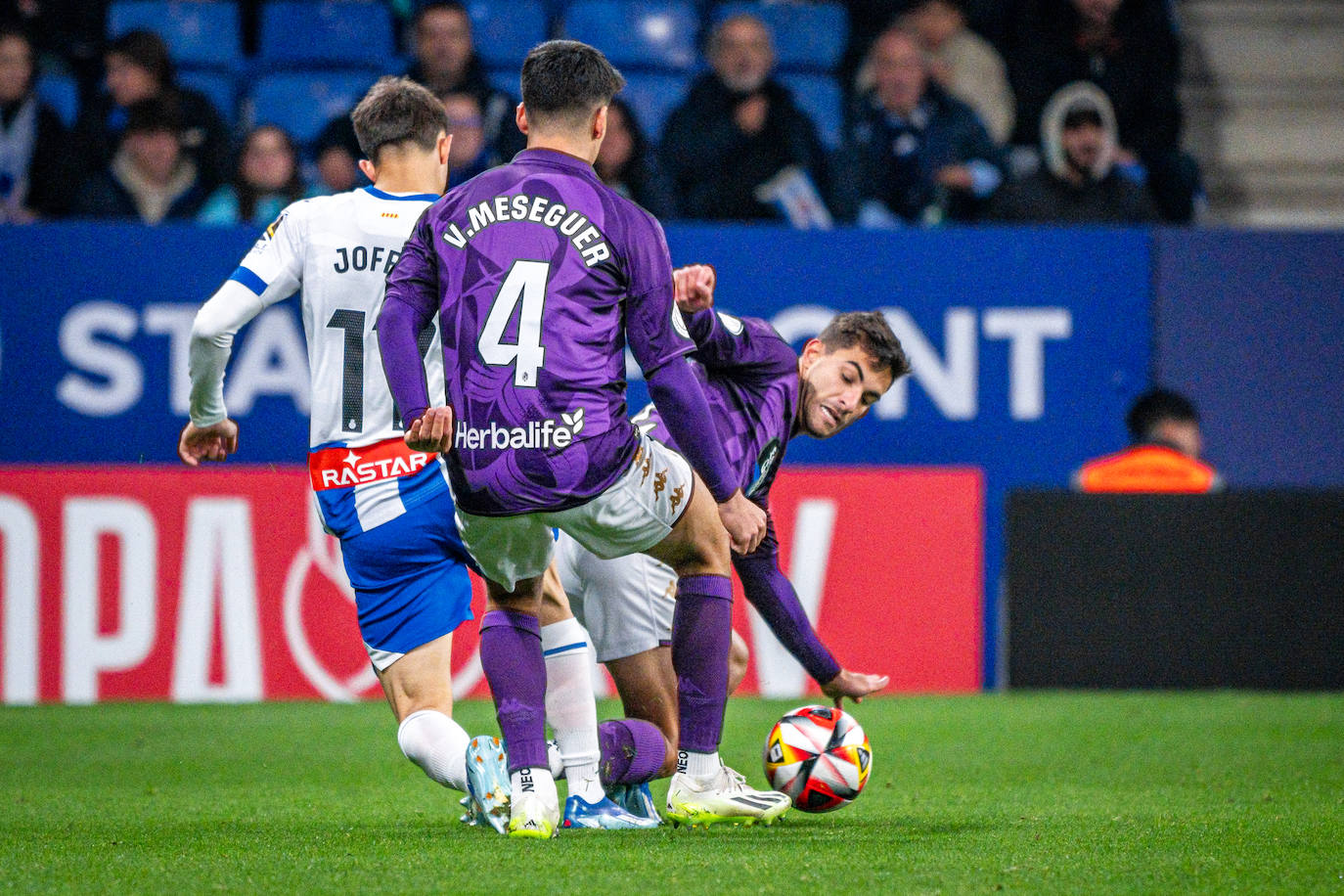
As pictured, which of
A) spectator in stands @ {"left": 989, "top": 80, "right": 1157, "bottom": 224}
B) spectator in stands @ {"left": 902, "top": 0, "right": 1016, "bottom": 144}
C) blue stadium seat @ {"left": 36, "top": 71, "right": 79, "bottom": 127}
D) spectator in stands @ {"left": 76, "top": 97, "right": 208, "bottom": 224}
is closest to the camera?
spectator in stands @ {"left": 76, "top": 97, "right": 208, "bottom": 224}

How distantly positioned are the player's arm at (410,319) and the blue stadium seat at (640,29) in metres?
7.06

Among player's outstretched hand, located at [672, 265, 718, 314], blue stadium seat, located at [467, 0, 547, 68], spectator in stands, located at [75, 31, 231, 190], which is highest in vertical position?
blue stadium seat, located at [467, 0, 547, 68]

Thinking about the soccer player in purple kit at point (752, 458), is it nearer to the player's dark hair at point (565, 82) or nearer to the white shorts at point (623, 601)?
the white shorts at point (623, 601)

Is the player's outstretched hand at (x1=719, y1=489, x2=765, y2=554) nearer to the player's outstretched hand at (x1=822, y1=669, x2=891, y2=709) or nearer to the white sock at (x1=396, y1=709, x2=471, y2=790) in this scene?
the player's outstretched hand at (x1=822, y1=669, x2=891, y2=709)

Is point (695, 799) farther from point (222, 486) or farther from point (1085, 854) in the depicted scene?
point (222, 486)

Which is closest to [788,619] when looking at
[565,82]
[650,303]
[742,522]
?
[742,522]

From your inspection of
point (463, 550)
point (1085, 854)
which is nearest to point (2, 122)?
point (463, 550)

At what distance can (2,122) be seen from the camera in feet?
31.6

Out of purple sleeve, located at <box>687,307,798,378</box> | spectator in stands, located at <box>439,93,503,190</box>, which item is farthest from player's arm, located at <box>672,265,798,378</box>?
spectator in stands, located at <box>439,93,503,190</box>

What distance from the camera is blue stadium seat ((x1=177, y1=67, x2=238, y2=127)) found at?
1037 cm

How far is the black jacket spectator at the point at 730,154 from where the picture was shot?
32.2 ft

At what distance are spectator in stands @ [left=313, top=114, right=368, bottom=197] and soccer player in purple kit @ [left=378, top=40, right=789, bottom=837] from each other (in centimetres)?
561

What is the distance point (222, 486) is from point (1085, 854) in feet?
17.5

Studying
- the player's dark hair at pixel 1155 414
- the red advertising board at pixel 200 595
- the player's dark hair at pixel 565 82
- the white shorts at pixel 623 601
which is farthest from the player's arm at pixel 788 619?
the player's dark hair at pixel 1155 414
